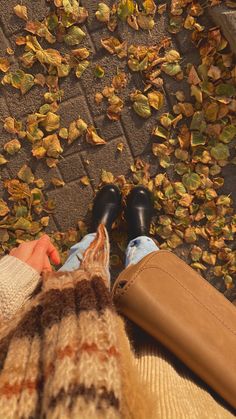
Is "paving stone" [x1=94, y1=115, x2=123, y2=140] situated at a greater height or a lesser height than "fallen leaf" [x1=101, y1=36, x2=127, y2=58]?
lesser

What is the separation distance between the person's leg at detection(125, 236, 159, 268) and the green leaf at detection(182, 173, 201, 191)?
399 millimetres

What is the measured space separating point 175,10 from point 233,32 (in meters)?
0.34

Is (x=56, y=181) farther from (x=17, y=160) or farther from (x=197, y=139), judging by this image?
(x=197, y=139)

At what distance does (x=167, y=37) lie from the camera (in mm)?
2297

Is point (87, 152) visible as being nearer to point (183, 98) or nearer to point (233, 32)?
point (183, 98)

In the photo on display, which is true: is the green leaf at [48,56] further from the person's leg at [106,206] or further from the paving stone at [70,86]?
the person's leg at [106,206]

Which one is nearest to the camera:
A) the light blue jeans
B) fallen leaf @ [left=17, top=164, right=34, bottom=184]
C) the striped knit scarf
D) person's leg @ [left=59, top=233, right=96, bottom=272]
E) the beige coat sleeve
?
the striped knit scarf

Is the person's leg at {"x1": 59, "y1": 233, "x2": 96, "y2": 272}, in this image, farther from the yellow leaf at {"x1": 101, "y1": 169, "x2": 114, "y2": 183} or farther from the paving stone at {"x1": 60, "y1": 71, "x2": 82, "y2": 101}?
the paving stone at {"x1": 60, "y1": 71, "x2": 82, "y2": 101}

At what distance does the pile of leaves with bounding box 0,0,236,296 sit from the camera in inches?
89.0

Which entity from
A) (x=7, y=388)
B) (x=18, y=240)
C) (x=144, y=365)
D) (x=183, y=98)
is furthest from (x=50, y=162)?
(x=7, y=388)

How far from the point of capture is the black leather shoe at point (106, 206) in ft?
7.98

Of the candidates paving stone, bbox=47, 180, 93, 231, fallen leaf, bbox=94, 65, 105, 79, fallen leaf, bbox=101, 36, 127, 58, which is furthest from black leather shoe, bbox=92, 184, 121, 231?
fallen leaf, bbox=101, 36, 127, 58

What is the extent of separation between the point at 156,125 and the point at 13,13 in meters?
1.00

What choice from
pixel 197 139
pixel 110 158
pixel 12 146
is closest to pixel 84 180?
pixel 110 158
